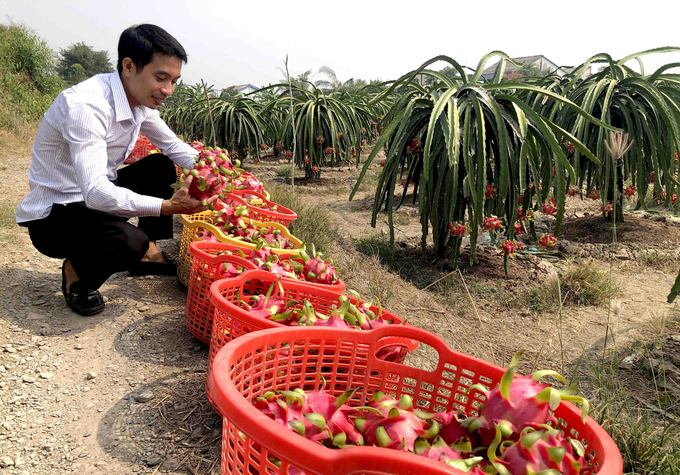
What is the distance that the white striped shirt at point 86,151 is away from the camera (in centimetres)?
188

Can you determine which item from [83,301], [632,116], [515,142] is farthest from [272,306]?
[632,116]

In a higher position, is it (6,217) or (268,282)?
(268,282)

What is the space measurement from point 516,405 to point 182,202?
1.56 meters

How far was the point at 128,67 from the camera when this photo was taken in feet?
6.64

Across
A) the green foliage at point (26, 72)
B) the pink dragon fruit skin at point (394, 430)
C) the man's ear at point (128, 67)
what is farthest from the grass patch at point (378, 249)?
the green foliage at point (26, 72)

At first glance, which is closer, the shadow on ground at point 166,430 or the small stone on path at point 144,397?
the shadow on ground at point 166,430

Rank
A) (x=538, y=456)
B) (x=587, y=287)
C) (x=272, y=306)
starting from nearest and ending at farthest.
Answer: (x=538, y=456), (x=272, y=306), (x=587, y=287)

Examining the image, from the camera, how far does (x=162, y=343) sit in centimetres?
194

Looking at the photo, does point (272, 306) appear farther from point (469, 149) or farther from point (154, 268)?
point (469, 149)

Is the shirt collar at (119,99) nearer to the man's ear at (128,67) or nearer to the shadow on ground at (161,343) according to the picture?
the man's ear at (128,67)

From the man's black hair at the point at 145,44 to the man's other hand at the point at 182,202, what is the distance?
0.54m

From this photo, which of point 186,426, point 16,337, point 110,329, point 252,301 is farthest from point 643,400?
point 16,337


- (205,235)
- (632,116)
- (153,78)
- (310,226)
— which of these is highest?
(632,116)

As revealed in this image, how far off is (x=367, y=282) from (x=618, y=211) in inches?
129
